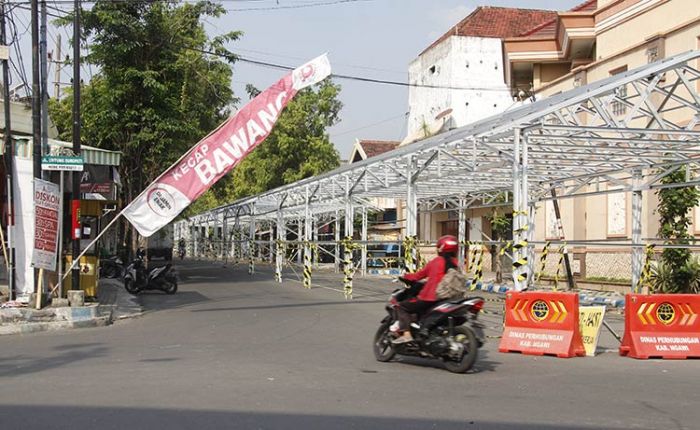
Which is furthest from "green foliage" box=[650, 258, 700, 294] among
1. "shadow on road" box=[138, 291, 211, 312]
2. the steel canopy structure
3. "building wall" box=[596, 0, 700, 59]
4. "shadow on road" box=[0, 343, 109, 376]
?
"shadow on road" box=[0, 343, 109, 376]

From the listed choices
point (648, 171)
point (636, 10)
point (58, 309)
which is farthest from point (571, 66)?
point (58, 309)

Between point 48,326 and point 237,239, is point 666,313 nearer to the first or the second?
point 48,326

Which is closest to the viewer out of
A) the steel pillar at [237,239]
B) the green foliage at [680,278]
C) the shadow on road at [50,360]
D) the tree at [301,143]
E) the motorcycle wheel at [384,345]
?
the shadow on road at [50,360]

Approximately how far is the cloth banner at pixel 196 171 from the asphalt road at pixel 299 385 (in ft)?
7.31

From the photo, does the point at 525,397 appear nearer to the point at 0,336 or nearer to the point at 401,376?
the point at 401,376

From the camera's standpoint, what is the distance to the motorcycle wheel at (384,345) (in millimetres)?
10133

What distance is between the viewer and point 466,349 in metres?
9.21

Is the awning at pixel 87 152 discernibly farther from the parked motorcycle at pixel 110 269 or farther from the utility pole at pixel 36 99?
the parked motorcycle at pixel 110 269

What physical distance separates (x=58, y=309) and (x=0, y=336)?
136 cm

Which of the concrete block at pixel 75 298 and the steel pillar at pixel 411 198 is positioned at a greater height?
the steel pillar at pixel 411 198

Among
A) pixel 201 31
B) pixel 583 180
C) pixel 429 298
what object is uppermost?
pixel 201 31

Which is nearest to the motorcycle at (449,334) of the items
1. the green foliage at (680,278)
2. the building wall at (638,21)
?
the green foliage at (680,278)

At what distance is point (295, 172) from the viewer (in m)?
46.7

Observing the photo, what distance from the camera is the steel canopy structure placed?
13953 mm
